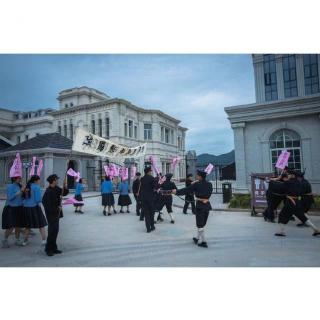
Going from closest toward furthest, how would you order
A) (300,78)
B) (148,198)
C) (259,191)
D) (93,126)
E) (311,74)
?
(148,198) < (259,191) < (311,74) < (300,78) < (93,126)

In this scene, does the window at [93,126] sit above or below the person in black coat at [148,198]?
above

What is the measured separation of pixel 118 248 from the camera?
13.8 feet

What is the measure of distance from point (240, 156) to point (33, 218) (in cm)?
658

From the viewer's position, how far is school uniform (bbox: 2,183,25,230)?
14.4 feet

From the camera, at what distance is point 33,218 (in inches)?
175

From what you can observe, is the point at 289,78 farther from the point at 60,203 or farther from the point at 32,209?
the point at 32,209

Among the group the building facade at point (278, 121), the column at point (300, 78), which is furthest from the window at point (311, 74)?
the column at point (300, 78)

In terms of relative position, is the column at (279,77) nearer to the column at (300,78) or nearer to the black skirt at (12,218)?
the column at (300,78)

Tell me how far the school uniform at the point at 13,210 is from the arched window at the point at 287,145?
6.91 meters

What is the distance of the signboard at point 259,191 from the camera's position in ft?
21.7

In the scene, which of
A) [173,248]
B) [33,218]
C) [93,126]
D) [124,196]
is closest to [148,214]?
[173,248]

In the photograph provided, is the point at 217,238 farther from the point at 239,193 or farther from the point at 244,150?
the point at 244,150
